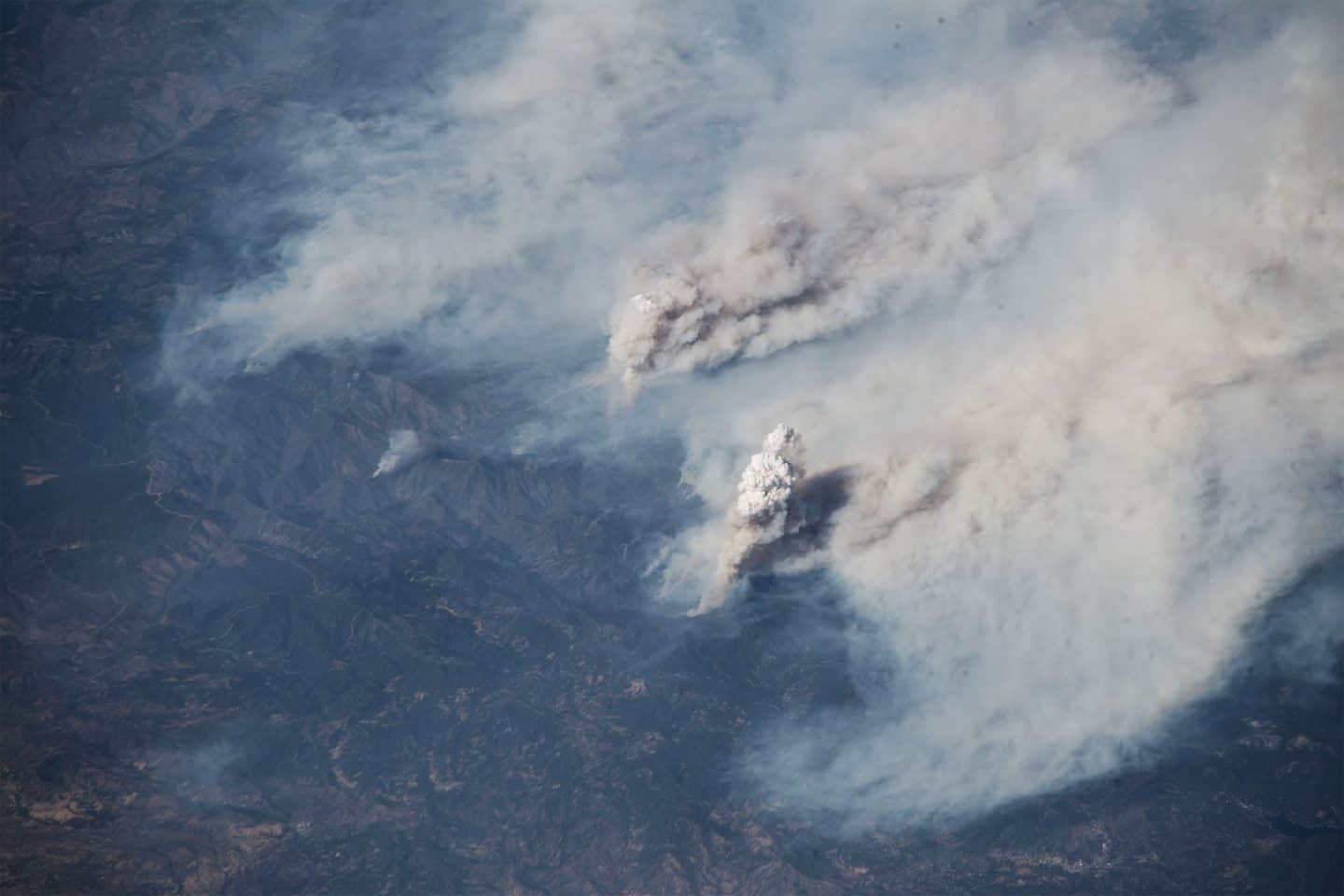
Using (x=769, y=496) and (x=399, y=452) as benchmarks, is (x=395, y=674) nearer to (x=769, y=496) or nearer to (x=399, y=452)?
(x=399, y=452)

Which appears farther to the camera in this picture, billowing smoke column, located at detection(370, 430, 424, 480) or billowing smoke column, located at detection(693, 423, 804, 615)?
billowing smoke column, located at detection(370, 430, 424, 480)

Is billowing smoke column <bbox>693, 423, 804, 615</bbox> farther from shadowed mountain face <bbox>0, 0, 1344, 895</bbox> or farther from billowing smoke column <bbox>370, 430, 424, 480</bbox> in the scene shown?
billowing smoke column <bbox>370, 430, 424, 480</bbox>

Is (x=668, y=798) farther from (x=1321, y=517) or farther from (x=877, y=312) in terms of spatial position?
(x=1321, y=517)

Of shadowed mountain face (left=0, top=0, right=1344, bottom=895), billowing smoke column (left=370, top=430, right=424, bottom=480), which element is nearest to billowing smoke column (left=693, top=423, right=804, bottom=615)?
shadowed mountain face (left=0, top=0, right=1344, bottom=895)

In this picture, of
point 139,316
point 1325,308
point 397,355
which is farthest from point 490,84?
point 1325,308

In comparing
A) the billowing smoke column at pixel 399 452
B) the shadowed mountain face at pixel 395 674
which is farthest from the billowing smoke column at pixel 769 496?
the billowing smoke column at pixel 399 452

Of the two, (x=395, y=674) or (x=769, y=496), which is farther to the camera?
(x=395, y=674)

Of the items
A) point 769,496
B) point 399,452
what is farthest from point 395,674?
point 769,496
